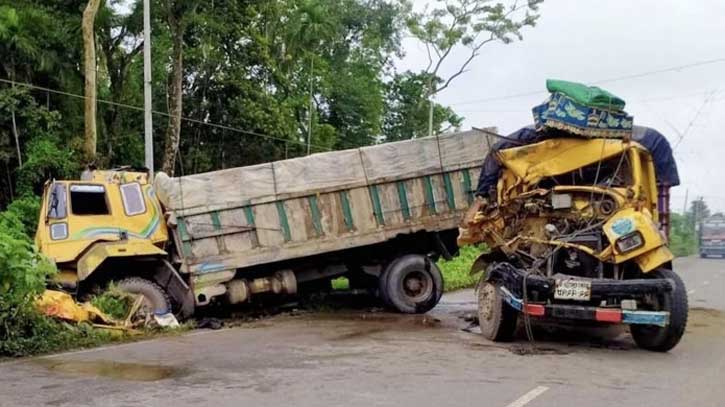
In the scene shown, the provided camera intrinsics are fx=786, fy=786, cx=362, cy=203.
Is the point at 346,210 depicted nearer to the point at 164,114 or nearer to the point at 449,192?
the point at 449,192

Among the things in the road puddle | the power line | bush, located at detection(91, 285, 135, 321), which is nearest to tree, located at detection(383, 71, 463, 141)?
the power line

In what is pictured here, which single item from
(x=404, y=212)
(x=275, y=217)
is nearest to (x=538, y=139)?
(x=404, y=212)

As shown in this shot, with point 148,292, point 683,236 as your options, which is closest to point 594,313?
point 148,292

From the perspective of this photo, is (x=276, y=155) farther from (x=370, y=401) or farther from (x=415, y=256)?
(x=370, y=401)

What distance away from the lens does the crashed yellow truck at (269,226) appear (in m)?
11.7

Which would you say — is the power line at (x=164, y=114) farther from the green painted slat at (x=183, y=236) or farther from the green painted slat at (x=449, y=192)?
the green painted slat at (x=449, y=192)

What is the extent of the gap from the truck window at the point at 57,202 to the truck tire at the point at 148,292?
1324mm

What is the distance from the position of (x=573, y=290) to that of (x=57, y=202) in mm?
7518

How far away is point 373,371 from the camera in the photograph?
7.68 metres

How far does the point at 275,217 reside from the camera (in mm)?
12633

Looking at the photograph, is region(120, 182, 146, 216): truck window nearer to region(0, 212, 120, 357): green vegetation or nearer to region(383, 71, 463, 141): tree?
region(0, 212, 120, 357): green vegetation

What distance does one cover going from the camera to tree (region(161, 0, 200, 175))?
71.5ft

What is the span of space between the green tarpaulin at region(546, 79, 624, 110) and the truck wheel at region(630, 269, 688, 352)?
2139 mm

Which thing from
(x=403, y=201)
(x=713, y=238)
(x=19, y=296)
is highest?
(x=403, y=201)
